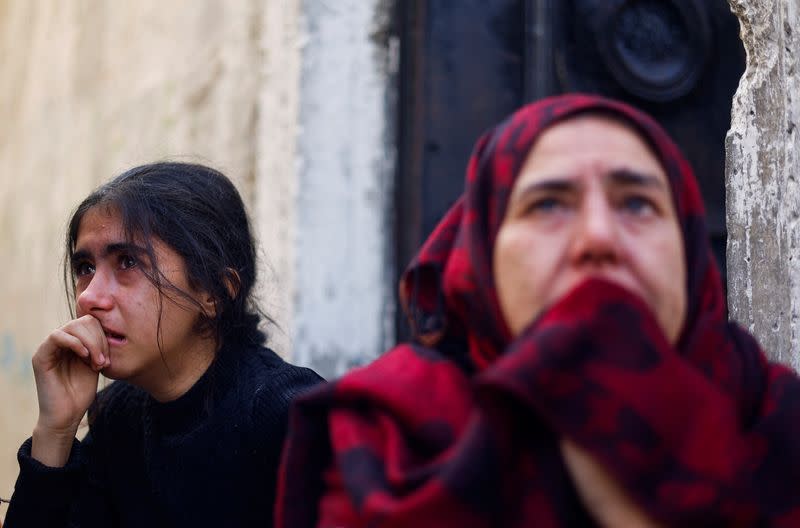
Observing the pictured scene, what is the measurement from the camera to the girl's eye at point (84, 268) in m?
2.26

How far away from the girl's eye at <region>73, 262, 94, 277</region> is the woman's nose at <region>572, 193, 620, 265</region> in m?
1.36

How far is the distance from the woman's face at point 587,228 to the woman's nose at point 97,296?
1118 mm

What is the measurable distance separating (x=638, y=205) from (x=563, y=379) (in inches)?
12.0

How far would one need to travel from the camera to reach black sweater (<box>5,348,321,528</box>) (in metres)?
2.11

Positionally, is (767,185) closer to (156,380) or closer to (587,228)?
(587,228)

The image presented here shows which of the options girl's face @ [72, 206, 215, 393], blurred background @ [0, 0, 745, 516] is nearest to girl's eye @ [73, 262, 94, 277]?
girl's face @ [72, 206, 215, 393]

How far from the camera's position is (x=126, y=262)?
223cm

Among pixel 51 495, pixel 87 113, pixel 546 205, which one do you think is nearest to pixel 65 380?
pixel 51 495

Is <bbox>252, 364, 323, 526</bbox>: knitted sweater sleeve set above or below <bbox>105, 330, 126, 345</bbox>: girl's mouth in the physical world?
below

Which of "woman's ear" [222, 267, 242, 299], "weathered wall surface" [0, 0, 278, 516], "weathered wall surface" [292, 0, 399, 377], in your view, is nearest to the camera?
"woman's ear" [222, 267, 242, 299]

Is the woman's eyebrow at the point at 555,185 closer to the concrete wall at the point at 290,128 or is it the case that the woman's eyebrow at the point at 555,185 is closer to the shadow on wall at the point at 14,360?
the concrete wall at the point at 290,128

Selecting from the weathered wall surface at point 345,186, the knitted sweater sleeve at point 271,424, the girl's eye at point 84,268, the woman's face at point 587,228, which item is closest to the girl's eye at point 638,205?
the woman's face at point 587,228

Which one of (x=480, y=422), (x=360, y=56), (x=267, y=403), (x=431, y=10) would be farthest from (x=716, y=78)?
(x=480, y=422)

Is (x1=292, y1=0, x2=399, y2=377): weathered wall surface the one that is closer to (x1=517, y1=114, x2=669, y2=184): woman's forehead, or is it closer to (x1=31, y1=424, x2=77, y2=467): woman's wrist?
(x1=31, y1=424, x2=77, y2=467): woman's wrist
